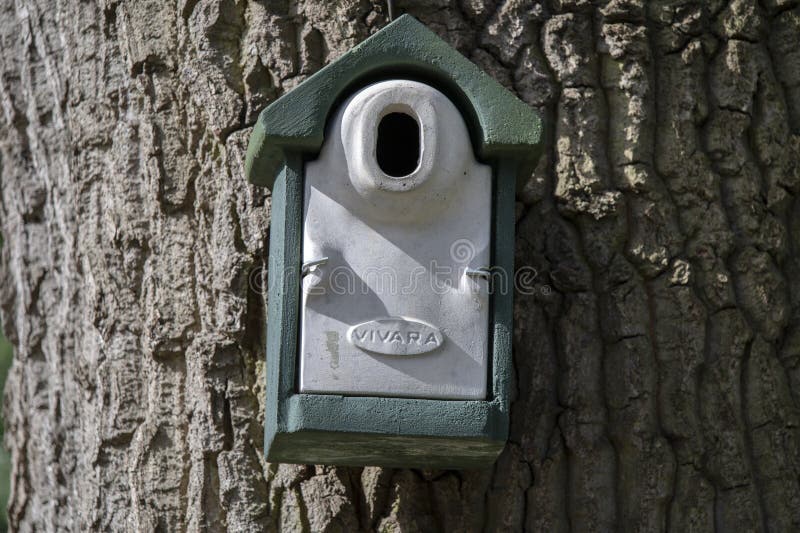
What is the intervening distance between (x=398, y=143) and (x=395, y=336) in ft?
1.63

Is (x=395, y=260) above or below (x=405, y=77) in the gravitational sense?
below

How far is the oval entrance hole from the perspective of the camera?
2311mm

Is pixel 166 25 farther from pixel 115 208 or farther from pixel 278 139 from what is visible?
pixel 278 139

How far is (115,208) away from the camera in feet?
8.73

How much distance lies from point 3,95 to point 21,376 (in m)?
0.78

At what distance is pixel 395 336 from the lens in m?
2.04

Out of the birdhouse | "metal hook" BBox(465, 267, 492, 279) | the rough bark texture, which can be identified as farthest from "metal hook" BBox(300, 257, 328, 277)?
the rough bark texture

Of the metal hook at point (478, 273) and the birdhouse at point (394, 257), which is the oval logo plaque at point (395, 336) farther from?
the metal hook at point (478, 273)

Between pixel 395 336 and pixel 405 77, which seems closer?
pixel 395 336

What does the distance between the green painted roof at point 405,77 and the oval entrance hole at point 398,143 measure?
158mm

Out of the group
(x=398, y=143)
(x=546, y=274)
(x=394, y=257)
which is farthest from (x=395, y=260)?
(x=546, y=274)

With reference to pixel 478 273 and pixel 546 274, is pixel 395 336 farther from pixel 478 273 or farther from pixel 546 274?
pixel 546 274

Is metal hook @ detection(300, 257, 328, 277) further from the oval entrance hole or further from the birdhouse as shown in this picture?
the oval entrance hole

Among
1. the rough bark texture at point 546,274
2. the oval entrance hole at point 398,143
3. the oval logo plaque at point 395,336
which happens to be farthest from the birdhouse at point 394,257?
the rough bark texture at point 546,274
